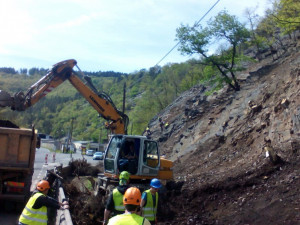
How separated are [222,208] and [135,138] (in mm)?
3723

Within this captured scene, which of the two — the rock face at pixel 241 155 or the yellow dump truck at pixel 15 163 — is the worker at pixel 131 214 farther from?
the yellow dump truck at pixel 15 163

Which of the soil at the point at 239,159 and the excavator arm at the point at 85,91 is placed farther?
the excavator arm at the point at 85,91

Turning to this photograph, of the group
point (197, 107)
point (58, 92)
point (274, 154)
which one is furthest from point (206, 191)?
point (58, 92)

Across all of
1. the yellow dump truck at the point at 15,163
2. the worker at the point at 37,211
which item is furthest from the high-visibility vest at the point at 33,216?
the yellow dump truck at the point at 15,163

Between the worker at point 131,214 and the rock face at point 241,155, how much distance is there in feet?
16.4

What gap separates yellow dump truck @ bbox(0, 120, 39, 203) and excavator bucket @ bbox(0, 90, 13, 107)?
10.4ft

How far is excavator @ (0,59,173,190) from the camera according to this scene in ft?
40.6

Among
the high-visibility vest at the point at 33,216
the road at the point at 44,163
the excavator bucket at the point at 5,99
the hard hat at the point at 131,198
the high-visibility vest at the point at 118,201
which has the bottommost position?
the road at the point at 44,163

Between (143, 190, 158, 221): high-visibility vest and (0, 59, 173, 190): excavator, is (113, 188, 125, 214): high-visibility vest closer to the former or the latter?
(143, 190, 158, 221): high-visibility vest

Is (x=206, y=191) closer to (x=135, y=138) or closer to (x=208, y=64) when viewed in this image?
(x=135, y=138)

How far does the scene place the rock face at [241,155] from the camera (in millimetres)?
9516

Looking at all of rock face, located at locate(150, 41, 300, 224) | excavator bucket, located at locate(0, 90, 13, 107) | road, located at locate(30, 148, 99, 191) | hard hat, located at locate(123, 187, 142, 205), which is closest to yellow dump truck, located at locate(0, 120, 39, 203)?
excavator bucket, located at locate(0, 90, 13, 107)

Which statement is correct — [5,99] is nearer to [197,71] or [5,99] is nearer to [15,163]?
[15,163]

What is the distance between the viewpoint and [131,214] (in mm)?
3797
